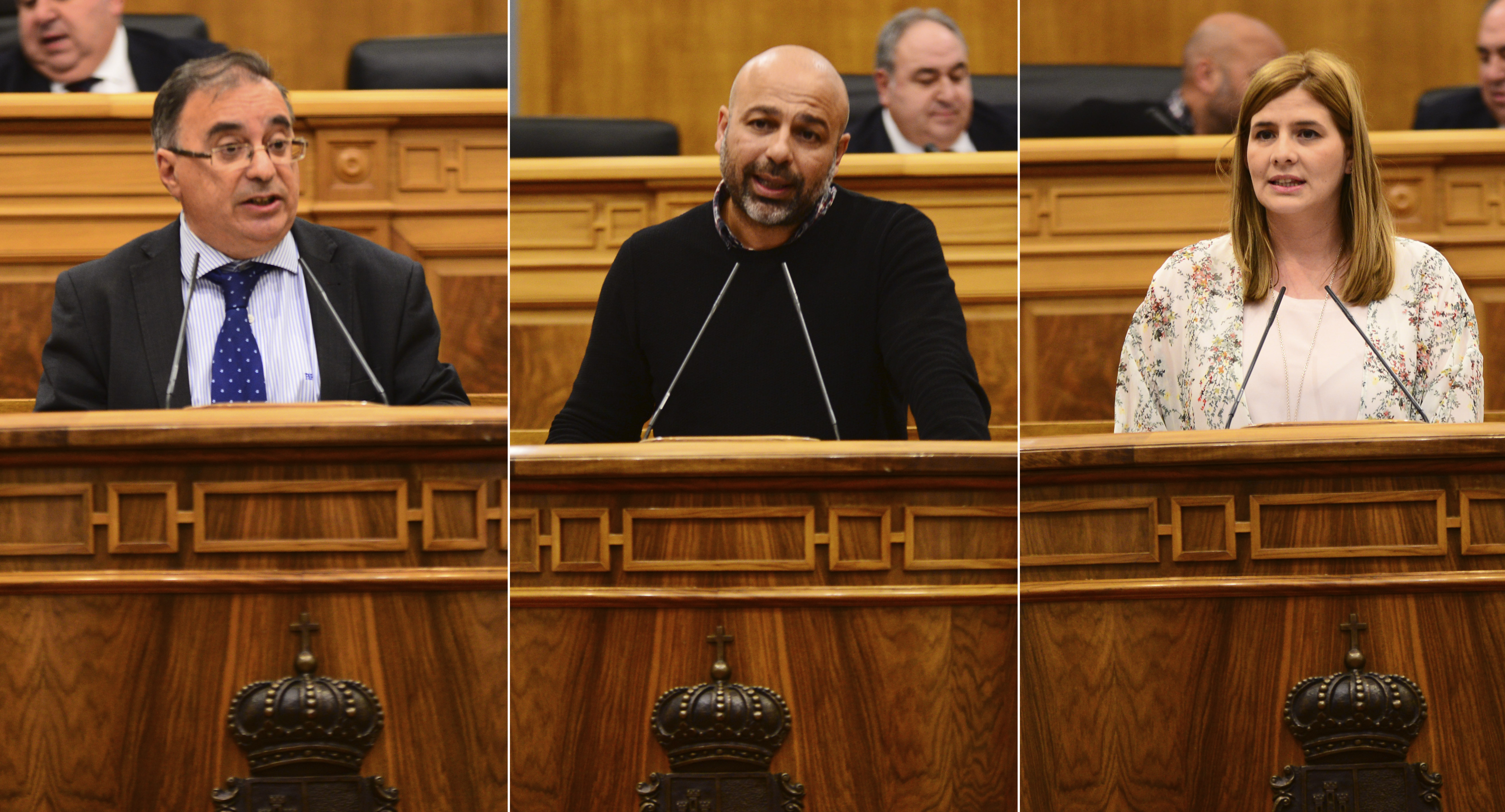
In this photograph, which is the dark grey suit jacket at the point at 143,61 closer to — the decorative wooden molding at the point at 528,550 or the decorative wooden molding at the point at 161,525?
the decorative wooden molding at the point at 161,525

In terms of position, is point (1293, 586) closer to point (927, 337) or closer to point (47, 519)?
point (927, 337)

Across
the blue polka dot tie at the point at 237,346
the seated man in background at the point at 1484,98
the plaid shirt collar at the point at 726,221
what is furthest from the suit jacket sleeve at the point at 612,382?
the seated man in background at the point at 1484,98

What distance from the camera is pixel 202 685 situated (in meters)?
1.37

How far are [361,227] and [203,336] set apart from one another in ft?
0.82

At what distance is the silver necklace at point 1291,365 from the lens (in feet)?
5.25

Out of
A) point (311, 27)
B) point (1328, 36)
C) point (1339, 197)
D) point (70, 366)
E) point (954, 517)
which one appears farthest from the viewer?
point (1328, 36)

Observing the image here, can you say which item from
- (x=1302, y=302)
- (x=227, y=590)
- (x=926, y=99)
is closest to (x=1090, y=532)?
(x=1302, y=302)

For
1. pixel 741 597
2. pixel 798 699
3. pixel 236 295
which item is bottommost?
pixel 798 699

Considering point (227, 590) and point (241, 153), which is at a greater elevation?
point (241, 153)

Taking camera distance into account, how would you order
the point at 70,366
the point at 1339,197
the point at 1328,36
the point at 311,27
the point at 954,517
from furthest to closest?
the point at 1328,36, the point at 311,27, the point at 1339,197, the point at 70,366, the point at 954,517

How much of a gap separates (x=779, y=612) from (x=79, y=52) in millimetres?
1237

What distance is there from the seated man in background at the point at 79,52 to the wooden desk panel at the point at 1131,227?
3.86 ft

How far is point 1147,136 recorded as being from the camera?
1.86 metres

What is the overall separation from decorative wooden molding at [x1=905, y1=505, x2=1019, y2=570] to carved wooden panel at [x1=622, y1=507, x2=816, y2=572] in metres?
0.10
